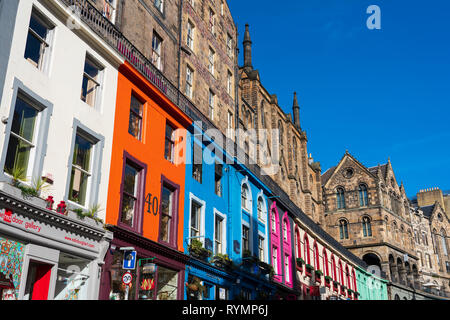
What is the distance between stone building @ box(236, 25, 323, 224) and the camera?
131ft

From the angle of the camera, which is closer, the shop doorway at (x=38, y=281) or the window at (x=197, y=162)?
the shop doorway at (x=38, y=281)

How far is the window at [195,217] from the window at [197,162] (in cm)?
124

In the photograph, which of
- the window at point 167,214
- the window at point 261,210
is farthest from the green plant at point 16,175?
the window at point 261,210

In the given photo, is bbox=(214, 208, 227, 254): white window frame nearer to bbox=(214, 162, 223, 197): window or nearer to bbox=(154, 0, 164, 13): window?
bbox=(214, 162, 223, 197): window

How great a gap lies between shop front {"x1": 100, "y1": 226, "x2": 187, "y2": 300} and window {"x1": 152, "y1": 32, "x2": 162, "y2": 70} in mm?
8568

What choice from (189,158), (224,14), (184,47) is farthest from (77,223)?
(224,14)

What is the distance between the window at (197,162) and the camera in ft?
73.3

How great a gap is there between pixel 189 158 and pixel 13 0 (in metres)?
10.4

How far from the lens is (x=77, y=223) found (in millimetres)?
13758

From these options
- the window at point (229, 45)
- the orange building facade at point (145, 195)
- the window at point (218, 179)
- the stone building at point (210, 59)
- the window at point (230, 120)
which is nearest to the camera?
the orange building facade at point (145, 195)

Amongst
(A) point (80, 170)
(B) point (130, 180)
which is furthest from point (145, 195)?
(A) point (80, 170)

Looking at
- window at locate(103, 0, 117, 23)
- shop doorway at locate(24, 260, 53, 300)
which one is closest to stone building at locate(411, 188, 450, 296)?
window at locate(103, 0, 117, 23)

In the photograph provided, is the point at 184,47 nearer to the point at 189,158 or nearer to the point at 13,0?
the point at 189,158

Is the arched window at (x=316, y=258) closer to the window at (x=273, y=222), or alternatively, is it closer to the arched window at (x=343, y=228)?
the window at (x=273, y=222)
